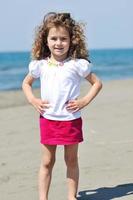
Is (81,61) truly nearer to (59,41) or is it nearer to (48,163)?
(59,41)

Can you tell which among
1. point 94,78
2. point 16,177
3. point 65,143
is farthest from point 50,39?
point 16,177

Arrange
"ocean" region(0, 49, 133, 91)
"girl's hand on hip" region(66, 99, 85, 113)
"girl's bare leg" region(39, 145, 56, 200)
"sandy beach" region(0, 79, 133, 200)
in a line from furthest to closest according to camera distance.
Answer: "ocean" region(0, 49, 133, 91), "sandy beach" region(0, 79, 133, 200), "girl's bare leg" region(39, 145, 56, 200), "girl's hand on hip" region(66, 99, 85, 113)

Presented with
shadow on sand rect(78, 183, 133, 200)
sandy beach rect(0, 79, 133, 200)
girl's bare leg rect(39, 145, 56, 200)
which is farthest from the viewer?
sandy beach rect(0, 79, 133, 200)

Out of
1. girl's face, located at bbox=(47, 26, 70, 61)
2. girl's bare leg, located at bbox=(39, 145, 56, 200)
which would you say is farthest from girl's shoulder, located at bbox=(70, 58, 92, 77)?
girl's bare leg, located at bbox=(39, 145, 56, 200)

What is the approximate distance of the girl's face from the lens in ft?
16.3

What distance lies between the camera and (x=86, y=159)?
6816 mm

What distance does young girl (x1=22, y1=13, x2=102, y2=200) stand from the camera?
16.3ft

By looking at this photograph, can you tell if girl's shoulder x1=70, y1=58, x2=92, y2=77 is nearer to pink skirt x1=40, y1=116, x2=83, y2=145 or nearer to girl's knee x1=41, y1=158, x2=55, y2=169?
pink skirt x1=40, y1=116, x2=83, y2=145

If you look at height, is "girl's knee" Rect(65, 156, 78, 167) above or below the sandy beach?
above

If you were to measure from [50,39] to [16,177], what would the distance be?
5.83 feet

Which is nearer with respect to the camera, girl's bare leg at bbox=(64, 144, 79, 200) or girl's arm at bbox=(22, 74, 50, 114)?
girl's arm at bbox=(22, 74, 50, 114)

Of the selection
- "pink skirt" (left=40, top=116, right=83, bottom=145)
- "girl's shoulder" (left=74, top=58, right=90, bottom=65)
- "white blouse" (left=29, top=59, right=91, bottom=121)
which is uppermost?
"girl's shoulder" (left=74, top=58, right=90, bottom=65)

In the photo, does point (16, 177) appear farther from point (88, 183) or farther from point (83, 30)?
point (83, 30)

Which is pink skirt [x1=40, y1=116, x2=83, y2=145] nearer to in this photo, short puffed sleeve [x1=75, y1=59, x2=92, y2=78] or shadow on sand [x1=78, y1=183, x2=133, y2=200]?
short puffed sleeve [x1=75, y1=59, x2=92, y2=78]
